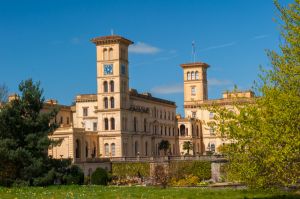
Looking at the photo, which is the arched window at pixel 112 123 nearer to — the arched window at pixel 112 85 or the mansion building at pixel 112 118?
the mansion building at pixel 112 118

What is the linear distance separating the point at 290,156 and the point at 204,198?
5960mm

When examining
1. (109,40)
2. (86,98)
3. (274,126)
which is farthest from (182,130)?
(274,126)

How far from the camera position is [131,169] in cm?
6600

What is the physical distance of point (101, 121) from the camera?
78.4 metres

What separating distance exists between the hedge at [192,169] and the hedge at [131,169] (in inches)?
160

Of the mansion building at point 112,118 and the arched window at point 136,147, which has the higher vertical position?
the mansion building at point 112,118

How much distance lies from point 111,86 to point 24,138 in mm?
44478

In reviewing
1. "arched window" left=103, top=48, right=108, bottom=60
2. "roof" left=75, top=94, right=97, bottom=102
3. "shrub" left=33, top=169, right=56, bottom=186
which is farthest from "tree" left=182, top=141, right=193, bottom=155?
"shrub" left=33, top=169, right=56, bottom=186

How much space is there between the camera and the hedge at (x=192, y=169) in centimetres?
5969

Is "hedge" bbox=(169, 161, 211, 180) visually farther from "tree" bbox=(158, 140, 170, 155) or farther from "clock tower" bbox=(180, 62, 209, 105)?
"clock tower" bbox=(180, 62, 209, 105)

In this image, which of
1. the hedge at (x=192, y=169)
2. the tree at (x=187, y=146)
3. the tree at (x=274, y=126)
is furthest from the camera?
the tree at (x=187, y=146)

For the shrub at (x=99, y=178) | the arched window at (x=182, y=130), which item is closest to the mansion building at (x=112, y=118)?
the arched window at (x=182, y=130)

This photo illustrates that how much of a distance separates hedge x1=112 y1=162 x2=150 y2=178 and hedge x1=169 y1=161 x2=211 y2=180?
4.07 meters

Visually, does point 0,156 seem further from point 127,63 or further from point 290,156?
point 127,63
